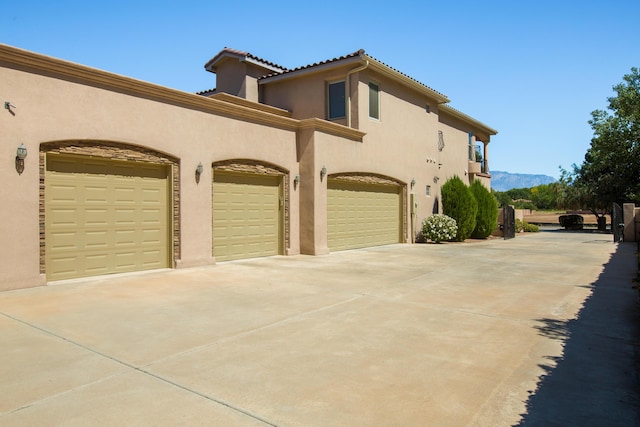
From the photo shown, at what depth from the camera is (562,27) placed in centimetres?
1398

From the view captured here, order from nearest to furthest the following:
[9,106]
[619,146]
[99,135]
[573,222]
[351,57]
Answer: [9,106] < [99,135] < [351,57] < [619,146] < [573,222]

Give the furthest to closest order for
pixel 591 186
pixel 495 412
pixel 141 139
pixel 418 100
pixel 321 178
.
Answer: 1. pixel 591 186
2. pixel 418 100
3. pixel 321 178
4. pixel 141 139
5. pixel 495 412

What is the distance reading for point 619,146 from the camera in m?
28.9

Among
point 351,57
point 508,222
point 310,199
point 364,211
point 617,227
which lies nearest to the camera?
point 310,199

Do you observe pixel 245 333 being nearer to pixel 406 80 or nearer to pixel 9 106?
pixel 9 106

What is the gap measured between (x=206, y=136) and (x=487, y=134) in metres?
23.4

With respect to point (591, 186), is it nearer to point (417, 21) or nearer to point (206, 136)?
point (417, 21)

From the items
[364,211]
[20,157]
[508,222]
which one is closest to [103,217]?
[20,157]

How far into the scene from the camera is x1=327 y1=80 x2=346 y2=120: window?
16656 millimetres

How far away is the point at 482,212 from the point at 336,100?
10542mm

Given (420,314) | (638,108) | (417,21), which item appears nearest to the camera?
(420,314)

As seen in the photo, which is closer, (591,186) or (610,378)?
(610,378)

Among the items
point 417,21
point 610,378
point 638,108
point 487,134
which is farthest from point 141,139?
point 638,108

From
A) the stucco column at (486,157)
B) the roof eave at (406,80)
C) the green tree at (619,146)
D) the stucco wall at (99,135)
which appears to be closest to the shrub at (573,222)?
the green tree at (619,146)
